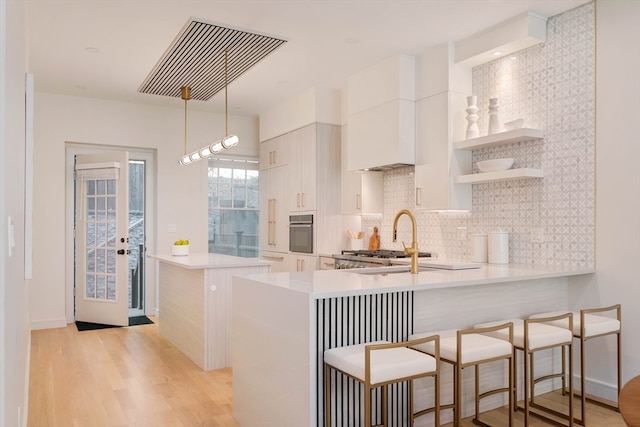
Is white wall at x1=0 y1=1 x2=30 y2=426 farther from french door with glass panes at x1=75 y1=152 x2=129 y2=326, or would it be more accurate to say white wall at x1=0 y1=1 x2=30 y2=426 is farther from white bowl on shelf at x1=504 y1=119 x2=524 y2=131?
french door with glass panes at x1=75 y1=152 x2=129 y2=326

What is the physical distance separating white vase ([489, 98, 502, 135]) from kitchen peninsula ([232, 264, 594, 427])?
1.25 meters

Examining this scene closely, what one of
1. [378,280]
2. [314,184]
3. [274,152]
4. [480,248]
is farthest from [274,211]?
[378,280]

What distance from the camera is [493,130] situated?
388 centimetres

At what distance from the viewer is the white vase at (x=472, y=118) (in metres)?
4.07

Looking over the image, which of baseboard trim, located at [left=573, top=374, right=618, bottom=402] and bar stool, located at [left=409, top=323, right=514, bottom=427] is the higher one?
bar stool, located at [left=409, top=323, right=514, bottom=427]

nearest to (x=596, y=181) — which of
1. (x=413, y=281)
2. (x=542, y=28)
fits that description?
(x=542, y=28)

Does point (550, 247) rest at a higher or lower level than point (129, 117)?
lower

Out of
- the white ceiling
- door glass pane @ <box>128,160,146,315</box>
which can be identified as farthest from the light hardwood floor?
the white ceiling

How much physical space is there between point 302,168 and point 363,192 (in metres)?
0.92

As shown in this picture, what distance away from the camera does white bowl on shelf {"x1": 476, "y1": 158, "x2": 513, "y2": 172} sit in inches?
149

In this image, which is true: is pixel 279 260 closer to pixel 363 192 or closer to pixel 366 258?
pixel 363 192

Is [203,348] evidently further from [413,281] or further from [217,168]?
[217,168]

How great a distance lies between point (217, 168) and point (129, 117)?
1.33 meters

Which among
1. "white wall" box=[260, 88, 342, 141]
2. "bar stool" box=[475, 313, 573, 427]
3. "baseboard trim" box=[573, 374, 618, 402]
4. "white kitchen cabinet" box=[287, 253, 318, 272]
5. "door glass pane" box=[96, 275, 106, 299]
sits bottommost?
"baseboard trim" box=[573, 374, 618, 402]
